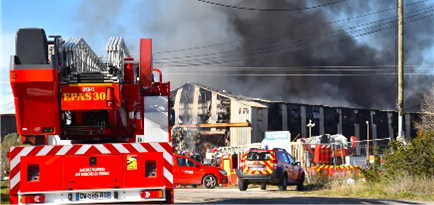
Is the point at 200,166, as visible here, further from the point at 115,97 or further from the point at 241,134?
the point at 241,134

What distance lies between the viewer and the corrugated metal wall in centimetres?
4700

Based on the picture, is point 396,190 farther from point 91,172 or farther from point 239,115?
point 239,115

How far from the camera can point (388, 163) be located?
1638 centimetres

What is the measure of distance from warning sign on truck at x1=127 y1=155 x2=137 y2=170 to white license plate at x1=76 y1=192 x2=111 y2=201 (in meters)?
0.49

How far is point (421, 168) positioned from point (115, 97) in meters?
9.97

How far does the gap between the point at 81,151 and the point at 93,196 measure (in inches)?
26.9

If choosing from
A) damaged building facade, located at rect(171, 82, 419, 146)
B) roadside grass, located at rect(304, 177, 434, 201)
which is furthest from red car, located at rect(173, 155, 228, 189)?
damaged building facade, located at rect(171, 82, 419, 146)

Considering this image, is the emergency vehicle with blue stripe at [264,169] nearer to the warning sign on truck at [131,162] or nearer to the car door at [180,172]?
the car door at [180,172]

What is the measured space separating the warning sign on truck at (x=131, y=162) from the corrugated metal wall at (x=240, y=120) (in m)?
38.4

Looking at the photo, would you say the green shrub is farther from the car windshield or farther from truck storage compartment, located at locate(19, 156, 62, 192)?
truck storage compartment, located at locate(19, 156, 62, 192)

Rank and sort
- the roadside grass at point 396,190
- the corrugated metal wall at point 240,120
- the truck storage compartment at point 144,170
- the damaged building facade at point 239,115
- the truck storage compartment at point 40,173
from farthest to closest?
1. the damaged building facade at point 239,115
2. the corrugated metal wall at point 240,120
3. the roadside grass at point 396,190
4. the truck storage compartment at point 144,170
5. the truck storage compartment at point 40,173

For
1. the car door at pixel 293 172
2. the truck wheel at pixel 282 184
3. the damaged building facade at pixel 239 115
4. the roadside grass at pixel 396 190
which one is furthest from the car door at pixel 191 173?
the damaged building facade at pixel 239 115

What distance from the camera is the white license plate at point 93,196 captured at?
8.45 metres

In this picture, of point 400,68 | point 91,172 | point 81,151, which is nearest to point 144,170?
point 91,172
